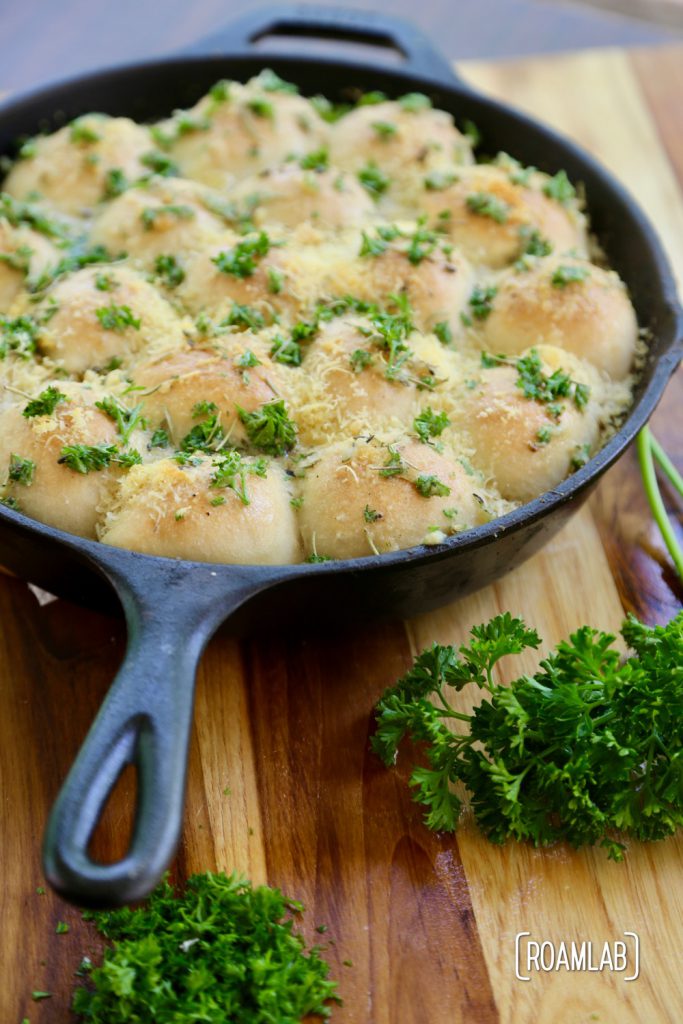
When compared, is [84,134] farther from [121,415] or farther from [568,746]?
[568,746]

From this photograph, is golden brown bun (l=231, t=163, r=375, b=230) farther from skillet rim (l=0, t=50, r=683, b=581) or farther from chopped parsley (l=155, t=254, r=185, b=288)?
skillet rim (l=0, t=50, r=683, b=581)

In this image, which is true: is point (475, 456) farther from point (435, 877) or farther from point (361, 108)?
point (361, 108)

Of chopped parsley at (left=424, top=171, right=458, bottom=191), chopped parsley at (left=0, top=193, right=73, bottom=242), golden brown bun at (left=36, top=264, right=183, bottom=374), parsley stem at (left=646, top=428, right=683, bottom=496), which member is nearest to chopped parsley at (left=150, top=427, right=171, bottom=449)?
golden brown bun at (left=36, top=264, right=183, bottom=374)

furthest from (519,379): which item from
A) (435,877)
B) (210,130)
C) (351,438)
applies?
(210,130)

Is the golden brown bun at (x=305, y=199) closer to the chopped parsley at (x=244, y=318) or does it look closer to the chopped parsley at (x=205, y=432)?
the chopped parsley at (x=244, y=318)

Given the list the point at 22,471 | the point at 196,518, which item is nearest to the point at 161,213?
the point at 22,471

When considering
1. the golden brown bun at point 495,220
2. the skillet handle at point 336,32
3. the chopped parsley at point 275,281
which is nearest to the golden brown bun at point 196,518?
the chopped parsley at point 275,281

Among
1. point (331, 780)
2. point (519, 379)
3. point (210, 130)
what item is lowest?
point (331, 780)

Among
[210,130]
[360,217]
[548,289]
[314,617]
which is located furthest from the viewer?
[210,130]

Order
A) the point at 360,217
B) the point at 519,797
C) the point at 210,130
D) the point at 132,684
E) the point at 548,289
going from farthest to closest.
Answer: the point at 210,130 → the point at 360,217 → the point at 548,289 → the point at 519,797 → the point at 132,684
